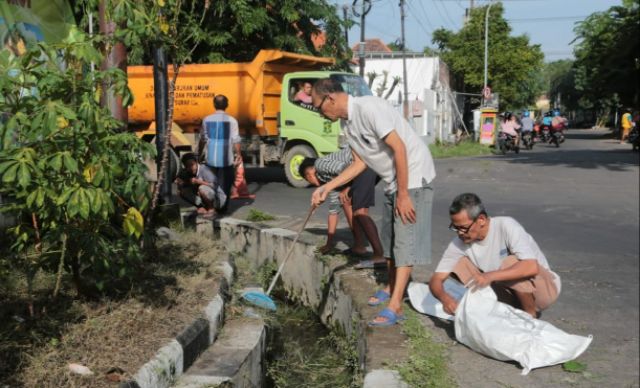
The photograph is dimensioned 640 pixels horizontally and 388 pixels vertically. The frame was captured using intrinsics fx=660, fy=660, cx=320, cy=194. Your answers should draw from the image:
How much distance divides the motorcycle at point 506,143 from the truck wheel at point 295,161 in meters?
11.9

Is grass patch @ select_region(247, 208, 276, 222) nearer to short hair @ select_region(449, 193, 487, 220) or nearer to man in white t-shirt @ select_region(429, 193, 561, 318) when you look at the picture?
man in white t-shirt @ select_region(429, 193, 561, 318)

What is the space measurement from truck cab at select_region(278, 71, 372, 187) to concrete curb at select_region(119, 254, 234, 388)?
774 cm

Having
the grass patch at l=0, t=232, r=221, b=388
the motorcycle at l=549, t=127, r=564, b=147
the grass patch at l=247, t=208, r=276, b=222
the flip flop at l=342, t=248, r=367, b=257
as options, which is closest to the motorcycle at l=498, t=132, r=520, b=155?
the motorcycle at l=549, t=127, r=564, b=147

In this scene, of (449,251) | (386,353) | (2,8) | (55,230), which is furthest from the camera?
(2,8)

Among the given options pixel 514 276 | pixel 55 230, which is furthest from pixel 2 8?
pixel 514 276

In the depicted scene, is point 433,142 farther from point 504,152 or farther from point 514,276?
point 514,276

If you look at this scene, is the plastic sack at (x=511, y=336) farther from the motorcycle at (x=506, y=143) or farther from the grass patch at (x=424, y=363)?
the motorcycle at (x=506, y=143)

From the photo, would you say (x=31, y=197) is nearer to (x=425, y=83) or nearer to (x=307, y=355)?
(x=307, y=355)

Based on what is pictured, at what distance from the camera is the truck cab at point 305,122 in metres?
11.9

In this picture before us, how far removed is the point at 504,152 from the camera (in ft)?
72.8

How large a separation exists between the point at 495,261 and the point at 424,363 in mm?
902

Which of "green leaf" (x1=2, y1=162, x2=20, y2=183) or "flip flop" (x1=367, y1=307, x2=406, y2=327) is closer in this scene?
"green leaf" (x1=2, y1=162, x2=20, y2=183)

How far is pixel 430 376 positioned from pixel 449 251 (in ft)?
3.30

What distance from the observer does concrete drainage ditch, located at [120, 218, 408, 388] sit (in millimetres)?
3258
